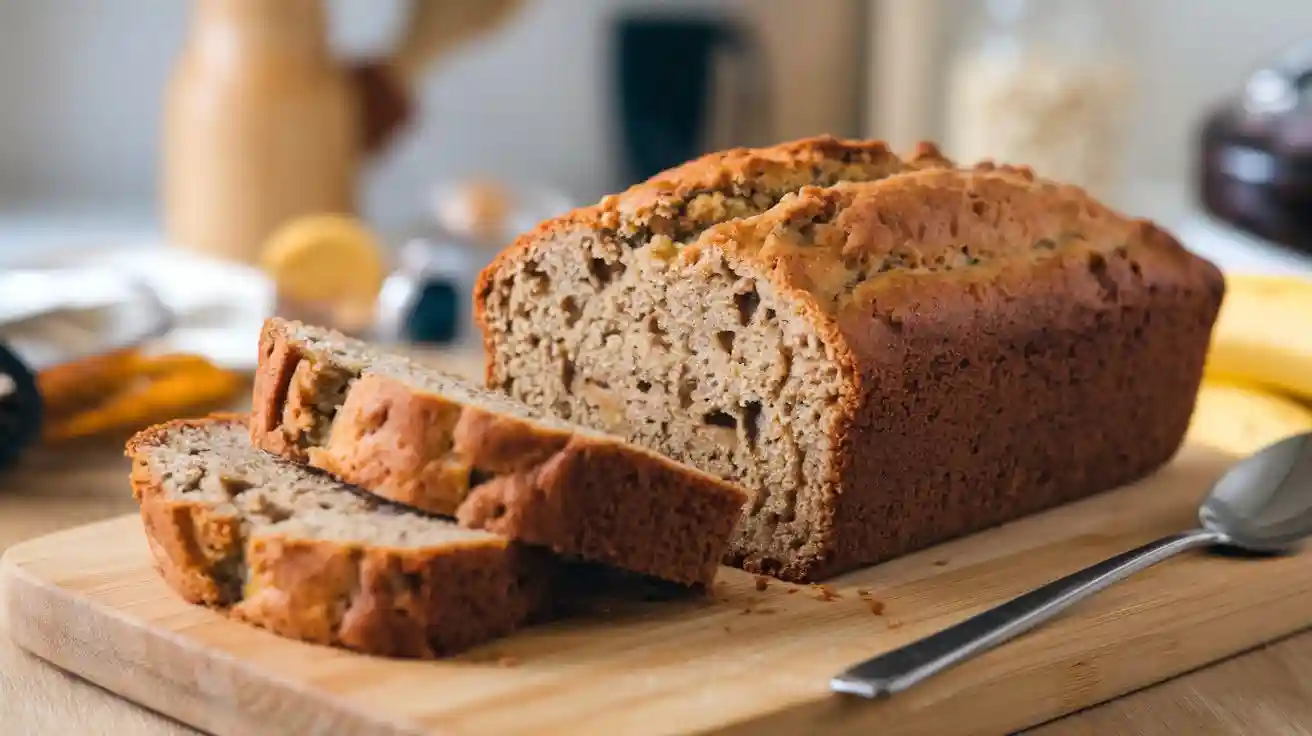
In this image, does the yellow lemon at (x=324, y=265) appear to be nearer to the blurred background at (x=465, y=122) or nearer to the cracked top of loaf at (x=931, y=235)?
the blurred background at (x=465, y=122)

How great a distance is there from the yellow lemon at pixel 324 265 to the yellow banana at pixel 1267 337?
2.46 metres

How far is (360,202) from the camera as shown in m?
6.08

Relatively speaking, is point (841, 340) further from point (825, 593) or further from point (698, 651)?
point (698, 651)

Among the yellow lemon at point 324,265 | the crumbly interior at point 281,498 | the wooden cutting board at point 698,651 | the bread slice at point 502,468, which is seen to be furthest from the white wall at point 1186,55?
the crumbly interior at point 281,498

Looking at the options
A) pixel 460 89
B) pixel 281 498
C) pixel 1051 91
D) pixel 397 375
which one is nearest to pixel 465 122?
pixel 460 89

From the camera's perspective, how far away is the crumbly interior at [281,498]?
212 cm

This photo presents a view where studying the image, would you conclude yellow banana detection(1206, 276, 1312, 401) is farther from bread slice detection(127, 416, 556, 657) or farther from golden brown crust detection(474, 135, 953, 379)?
bread slice detection(127, 416, 556, 657)

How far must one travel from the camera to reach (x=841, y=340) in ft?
7.73

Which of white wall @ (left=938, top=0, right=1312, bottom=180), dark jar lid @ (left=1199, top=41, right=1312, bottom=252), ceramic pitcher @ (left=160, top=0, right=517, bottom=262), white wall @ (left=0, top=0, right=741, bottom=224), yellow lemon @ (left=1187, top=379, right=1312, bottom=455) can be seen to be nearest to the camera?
yellow lemon @ (left=1187, top=379, right=1312, bottom=455)

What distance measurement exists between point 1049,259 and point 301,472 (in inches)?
52.2

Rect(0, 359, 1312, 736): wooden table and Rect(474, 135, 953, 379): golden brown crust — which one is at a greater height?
Rect(474, 135, 953, 379): golden brown crust

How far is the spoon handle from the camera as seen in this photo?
→ 1984mm

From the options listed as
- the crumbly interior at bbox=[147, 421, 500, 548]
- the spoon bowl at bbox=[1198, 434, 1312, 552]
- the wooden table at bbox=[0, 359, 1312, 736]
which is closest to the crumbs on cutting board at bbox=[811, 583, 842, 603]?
the wooden table at bbox=[0, 359, 1312, 736]

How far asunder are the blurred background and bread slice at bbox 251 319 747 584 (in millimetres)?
1322
